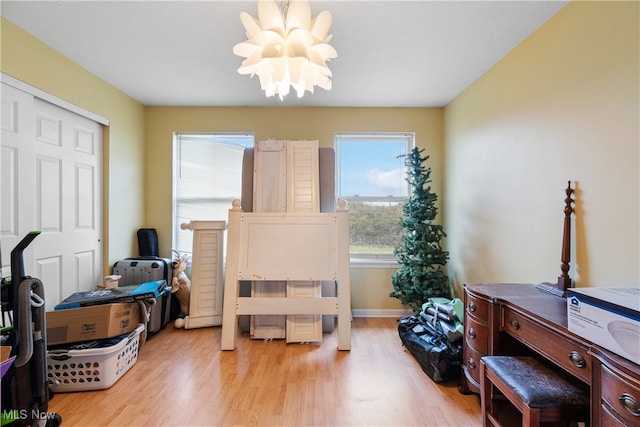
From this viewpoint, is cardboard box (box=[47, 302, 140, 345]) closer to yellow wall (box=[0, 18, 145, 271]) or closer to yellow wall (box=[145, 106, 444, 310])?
yellow wall (box=[0, 18, 145, 271])

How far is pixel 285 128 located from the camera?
3162 mm

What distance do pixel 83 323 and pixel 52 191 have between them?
1.09m

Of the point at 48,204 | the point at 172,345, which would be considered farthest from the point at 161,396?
the point at 48,204

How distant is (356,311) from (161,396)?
2.02 metres

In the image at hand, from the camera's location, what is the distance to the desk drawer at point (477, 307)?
1625 mm

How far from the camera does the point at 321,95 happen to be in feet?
9.29

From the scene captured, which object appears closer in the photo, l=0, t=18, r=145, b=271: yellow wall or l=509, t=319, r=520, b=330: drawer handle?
l=509, t=319, r=520, b=330: drawer handle

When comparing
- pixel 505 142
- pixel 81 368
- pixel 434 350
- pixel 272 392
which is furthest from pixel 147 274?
pixel 505 142

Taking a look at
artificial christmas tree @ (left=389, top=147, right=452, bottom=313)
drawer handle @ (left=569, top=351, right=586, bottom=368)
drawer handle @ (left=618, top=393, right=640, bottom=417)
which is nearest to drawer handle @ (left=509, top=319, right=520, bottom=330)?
drawer handle @ (left=569, top=351, right=586, bottom=368)

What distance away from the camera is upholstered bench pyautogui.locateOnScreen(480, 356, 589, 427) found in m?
1.14

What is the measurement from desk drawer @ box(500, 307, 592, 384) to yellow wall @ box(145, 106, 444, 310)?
5.64 feet

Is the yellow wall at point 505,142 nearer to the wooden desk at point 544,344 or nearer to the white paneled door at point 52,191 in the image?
the white paneled door at point 52,191

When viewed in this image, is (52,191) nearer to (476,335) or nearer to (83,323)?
(83,323)

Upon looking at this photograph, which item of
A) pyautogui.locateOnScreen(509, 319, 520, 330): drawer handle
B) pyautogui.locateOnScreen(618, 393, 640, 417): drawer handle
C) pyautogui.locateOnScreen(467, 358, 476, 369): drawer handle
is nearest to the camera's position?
pyautogui.locateOnScreen(618, 393, 640, 417): drawer handle
